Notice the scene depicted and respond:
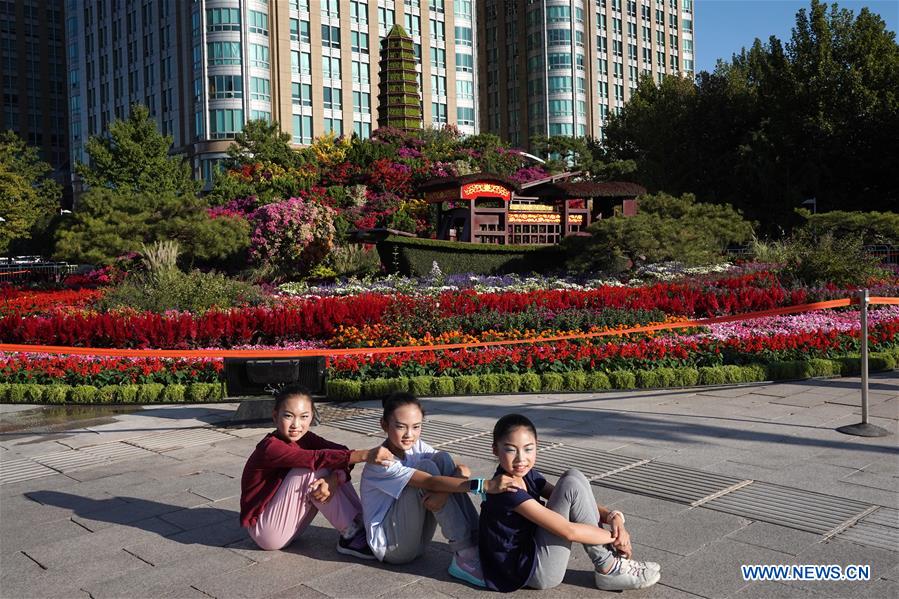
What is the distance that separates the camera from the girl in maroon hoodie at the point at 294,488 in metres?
4.36

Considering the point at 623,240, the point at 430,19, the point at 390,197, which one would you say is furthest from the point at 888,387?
the point at 430,19

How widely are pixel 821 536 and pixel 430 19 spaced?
226ft

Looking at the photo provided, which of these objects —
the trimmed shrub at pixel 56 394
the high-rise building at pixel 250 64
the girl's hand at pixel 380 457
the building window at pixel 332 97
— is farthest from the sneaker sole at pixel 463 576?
the building window at pixel 332 97

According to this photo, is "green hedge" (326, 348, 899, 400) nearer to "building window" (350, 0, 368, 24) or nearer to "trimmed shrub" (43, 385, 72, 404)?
"trimmed shrub" (43, 385, 72, 404)

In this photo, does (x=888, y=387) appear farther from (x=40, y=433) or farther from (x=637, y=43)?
(x=637, y=43)

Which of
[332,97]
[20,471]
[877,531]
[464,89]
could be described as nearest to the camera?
[877,531]

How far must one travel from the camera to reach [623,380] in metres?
9.59

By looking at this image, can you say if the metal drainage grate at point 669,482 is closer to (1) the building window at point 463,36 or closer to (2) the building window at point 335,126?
(2) the building window at point 335,126

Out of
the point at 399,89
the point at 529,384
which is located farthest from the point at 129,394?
the point at 399,89

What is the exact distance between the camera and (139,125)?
145ft

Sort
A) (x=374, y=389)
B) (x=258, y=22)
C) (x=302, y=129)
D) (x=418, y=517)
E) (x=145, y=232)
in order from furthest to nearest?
(x=302, y=129) < (x=258, y=22) < (x=145, y=232) < (x=374, y=389) < (x=418, y=517)

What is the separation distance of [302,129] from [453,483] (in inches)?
2320

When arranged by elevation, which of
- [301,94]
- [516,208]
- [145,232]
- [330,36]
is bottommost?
[145,232]

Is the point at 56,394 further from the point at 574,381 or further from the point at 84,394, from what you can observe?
the point at 574,381
